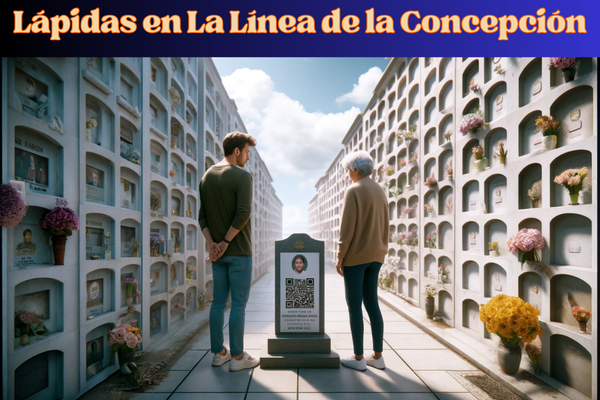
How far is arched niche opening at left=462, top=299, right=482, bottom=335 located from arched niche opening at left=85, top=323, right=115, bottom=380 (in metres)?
3.64

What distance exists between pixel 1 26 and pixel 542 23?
11.4 ft

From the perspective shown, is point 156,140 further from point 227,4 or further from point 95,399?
point 95,399

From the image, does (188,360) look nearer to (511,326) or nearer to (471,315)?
(511,326)

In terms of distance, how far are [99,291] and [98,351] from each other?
0.49 meters

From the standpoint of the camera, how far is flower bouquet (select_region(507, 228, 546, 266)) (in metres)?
2.54

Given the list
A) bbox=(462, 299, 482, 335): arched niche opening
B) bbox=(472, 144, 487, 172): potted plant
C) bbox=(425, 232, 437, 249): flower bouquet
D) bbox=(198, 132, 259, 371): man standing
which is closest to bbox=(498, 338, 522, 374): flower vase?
bbox=(462, 299, 482, 335): arched niche opening

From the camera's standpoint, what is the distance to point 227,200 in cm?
257

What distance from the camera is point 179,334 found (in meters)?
3.52

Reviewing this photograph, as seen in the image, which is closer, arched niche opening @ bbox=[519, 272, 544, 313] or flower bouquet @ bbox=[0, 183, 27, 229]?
flower bouquet @ bbox=[0, 183, 27, 229]

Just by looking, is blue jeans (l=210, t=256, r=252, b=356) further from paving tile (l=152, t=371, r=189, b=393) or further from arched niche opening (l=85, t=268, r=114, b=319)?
arched niche opening (l=85, t=268, r=114, b=319)

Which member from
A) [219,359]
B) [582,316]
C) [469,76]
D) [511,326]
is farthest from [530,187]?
[219,359]

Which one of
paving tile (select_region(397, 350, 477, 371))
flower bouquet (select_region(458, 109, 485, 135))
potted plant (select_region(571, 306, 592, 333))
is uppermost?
flower bouquet (select_region(458, 109, 485, 135))

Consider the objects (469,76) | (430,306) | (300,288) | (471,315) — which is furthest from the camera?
(430,306)

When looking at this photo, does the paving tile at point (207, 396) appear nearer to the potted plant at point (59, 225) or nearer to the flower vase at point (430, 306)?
the potted plant at point (59, 225)
